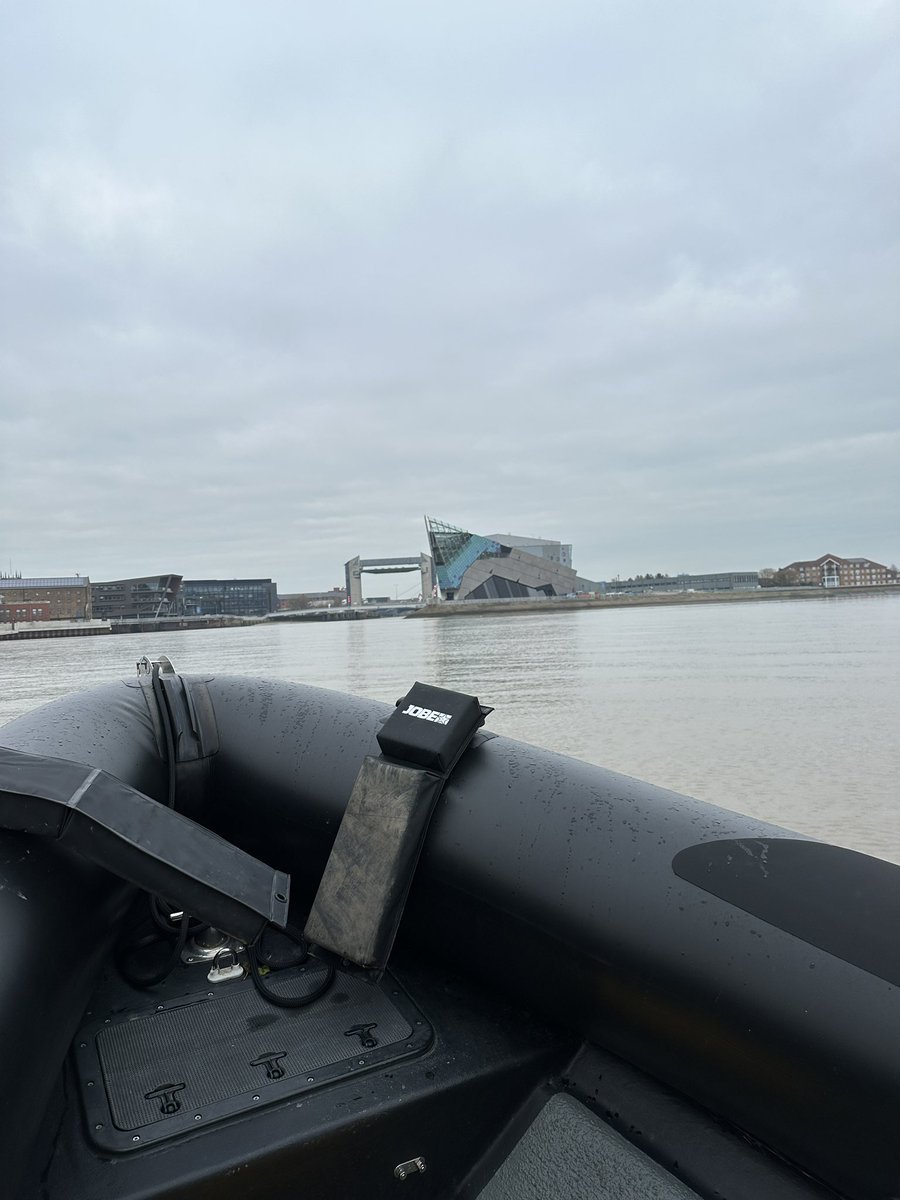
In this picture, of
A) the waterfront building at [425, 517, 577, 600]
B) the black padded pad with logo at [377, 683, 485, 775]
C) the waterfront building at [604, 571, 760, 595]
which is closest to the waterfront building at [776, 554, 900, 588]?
the waterfront building at [604, 571, 760, 595]

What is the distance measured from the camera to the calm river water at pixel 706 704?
16.0 feet

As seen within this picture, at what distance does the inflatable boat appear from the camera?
1.15 m

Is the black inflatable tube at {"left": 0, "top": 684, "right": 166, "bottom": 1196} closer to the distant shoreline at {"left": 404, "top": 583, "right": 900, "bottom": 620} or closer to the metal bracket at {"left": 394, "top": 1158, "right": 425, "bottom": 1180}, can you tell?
the metal bracket at {"left": 394, "top": 1158, "right": 425, "bottom": 1180}

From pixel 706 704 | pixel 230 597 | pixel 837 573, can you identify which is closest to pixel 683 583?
pixel 837 573

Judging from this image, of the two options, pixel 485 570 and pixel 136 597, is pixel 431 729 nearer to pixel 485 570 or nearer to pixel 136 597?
pixel 485 570

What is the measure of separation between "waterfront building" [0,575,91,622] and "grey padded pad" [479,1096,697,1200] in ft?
294

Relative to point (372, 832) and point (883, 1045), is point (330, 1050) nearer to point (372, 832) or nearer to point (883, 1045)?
point (372, 832)

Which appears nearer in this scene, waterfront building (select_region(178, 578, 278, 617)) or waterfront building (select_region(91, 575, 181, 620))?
waterfront building (select_region(91, 575, 181, 620))

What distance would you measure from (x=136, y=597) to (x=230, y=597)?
22.6 metres

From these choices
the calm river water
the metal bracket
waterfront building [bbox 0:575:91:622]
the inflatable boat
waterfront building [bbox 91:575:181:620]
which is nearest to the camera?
the inflatable boat

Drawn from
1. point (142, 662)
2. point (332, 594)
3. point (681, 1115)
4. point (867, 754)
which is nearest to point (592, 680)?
point (867, 754)

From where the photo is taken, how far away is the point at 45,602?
82062 mm

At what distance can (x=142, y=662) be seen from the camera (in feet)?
8.11

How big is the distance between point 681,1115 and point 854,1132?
0.29 m
